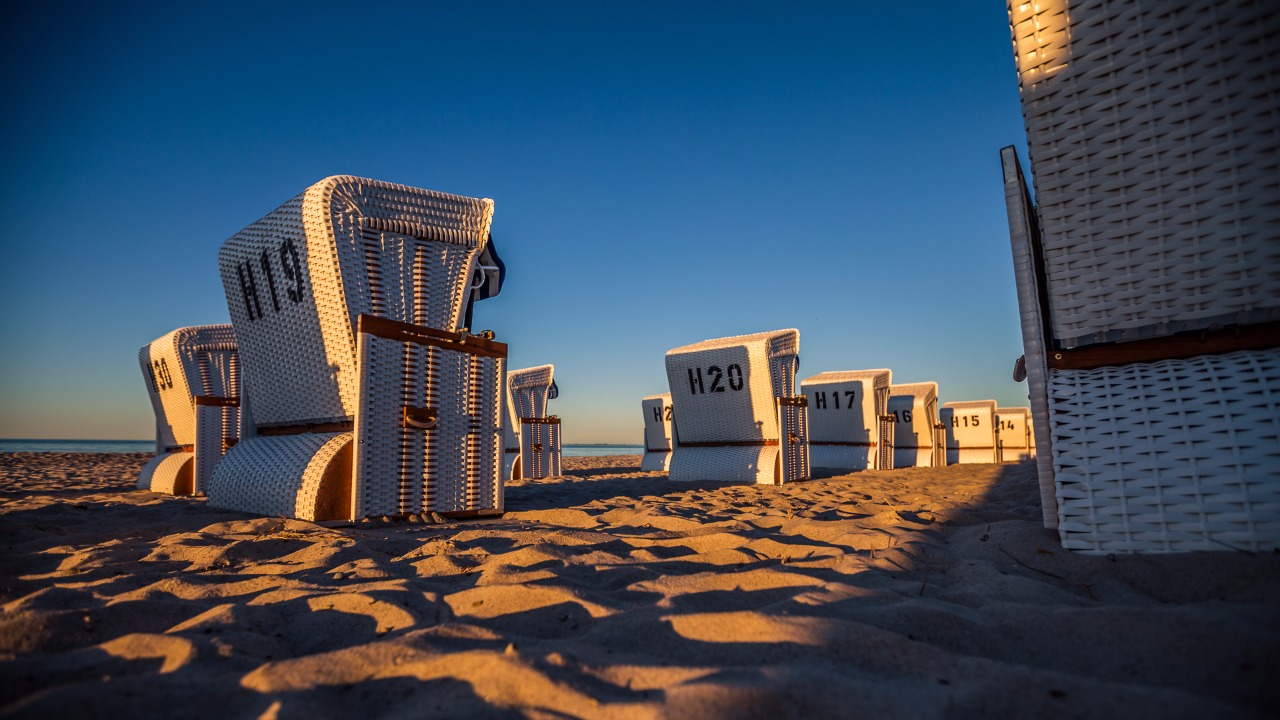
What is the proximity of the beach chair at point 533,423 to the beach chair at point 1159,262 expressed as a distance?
8952mm

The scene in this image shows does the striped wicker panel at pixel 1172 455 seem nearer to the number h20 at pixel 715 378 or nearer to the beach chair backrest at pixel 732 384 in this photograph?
the beach chair backrest at pixel 732 384

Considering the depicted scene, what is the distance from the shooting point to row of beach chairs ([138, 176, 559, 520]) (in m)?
3.59

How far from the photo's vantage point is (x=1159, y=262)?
1651 mm

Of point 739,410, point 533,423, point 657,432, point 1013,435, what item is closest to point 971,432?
point 1013,435

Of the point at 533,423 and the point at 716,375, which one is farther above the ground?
the point at 716,375

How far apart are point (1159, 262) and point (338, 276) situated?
3.62m

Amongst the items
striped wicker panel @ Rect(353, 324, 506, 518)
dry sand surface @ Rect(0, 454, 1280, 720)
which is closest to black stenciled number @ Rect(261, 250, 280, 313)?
striped wicker panel @ Rect(353, 324, 506, 518)

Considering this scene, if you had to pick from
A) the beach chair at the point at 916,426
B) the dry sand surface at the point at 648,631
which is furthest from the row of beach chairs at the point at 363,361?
the beach chair at the point at 916,426

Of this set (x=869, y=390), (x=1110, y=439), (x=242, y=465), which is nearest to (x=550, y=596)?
(x=1110, y=439)

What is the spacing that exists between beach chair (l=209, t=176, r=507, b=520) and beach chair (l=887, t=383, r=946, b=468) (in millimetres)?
12260

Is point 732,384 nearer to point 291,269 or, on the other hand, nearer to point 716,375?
point 716,375

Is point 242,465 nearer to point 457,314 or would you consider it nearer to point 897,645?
point 457,314

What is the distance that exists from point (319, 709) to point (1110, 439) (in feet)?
6.09

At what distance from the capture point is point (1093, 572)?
5.19ft
